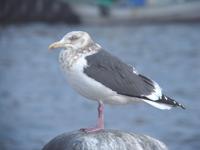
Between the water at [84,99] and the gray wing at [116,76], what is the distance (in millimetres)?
6650

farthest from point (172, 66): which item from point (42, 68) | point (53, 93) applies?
point (53, 93)

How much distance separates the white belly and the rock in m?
0.26

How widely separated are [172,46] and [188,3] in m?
8.89

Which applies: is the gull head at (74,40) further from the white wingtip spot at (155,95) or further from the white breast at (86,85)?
the white wingtip spot at (155,95)

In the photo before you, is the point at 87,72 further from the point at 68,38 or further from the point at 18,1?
the point at 18,1

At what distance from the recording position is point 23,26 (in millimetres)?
33812

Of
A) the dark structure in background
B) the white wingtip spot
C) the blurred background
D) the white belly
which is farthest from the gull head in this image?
the dark structure in background

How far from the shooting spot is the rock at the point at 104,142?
561cm

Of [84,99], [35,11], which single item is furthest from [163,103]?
[35,11]

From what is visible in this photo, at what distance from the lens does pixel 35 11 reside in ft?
116

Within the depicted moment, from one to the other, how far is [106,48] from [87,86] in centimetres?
1936

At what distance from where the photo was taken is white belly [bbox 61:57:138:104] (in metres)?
5.82

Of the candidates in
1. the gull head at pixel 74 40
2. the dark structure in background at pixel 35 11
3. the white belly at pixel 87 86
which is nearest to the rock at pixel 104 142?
the white belly at pixel 87 86

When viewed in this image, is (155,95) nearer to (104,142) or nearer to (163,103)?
(163,103)
